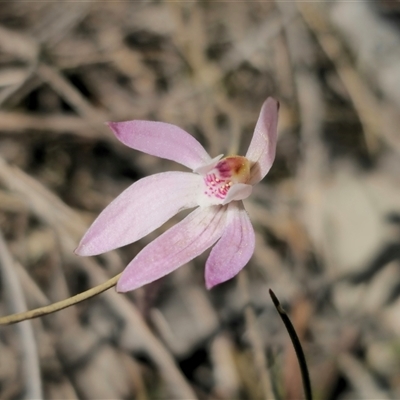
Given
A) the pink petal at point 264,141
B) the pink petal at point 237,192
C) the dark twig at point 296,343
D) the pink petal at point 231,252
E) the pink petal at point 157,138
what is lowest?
the dark twig at point 296,343

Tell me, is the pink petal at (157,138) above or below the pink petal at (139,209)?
above

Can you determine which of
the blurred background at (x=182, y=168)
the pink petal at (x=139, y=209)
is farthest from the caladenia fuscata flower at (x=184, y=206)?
the blurred background at (x=182, y=168)

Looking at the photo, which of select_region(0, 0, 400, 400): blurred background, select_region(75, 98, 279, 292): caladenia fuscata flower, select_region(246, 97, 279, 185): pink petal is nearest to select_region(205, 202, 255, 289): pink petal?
select_region(75, 98, 279, 292): caladenia fuscata flower

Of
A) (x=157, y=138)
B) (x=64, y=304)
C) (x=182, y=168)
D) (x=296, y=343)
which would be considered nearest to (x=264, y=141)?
(x=157, y=138)

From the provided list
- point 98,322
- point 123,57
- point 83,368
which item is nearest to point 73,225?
point 98,322

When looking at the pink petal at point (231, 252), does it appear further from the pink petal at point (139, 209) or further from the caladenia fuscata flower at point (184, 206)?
the pink petal at point (139, 209)

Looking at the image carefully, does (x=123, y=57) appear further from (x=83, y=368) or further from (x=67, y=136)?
(x=83, y=368)

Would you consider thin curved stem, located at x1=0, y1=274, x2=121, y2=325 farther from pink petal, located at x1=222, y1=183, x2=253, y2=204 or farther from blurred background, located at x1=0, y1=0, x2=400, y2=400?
blurred background, located at x1=0, y1=0, x2=400, y2=400
